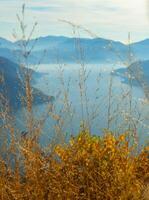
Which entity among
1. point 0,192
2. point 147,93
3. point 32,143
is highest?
point 147,93

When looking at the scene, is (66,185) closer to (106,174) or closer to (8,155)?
(106,174)

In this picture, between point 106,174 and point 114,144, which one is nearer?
point 106,174

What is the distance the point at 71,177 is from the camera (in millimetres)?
3215

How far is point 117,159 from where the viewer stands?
3152 mm

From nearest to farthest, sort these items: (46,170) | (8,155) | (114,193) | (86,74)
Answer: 1. (114,193)
2. (46,170)
3. (8,155)
4. (86,74)

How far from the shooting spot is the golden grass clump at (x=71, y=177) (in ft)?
9.10

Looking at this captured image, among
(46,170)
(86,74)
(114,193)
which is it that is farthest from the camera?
(86,74)

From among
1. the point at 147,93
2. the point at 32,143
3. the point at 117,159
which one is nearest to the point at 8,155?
the point at 32,143

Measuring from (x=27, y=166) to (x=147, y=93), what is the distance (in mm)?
972

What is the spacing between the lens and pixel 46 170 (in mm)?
2982

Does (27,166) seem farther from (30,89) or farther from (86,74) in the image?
(86,74)

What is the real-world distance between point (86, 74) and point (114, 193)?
41.0 inches

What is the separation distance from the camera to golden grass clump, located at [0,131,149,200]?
109 inches

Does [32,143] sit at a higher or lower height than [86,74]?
lower
